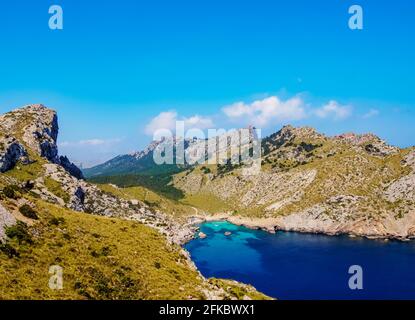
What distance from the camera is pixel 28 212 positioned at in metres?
75.1

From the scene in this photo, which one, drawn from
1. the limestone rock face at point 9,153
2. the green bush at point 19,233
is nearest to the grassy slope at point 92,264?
the green bush at point 19,233

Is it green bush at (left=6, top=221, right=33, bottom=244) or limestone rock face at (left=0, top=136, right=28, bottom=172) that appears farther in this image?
limestone rock face at (left=0, top=136, right=28, bottom=172)

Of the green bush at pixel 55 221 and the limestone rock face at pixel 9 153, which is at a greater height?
the limestone rock face at pixel 9 153

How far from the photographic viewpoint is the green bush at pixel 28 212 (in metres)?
74.8

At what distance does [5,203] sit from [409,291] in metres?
145

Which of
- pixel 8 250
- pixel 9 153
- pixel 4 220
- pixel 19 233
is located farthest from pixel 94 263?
pixel 9 153

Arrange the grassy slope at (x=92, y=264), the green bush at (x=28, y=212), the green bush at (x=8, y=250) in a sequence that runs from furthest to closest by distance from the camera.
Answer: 1. the green bush at (x=28, y=212)
2. the green bush at (x=8, y=250)
3. the grassy slope at (x=92, y=264)

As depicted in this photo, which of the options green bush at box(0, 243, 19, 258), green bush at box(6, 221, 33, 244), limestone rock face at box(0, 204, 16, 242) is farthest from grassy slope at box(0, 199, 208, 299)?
limestone rock face at box(0, 204, 16, 242)

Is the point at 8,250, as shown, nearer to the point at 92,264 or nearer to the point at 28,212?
the point at 92,264

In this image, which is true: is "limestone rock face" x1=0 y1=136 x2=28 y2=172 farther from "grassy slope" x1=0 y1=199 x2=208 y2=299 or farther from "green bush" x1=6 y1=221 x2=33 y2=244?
"green bush" x1=6 y1=221 x2=33 y2=244

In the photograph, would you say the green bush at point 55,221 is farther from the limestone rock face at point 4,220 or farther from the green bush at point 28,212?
the limestone rock face at point 4,220

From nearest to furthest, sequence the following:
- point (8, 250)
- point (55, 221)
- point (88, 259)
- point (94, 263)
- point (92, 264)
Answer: point (8, 250)
point (92, 264)
point (94, 263)
point (88, 259)
point (55, 221)

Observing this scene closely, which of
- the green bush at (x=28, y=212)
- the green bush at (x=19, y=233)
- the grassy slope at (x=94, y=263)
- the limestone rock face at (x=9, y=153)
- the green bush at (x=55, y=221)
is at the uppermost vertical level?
the limestone rock face at (x=9, y=153)

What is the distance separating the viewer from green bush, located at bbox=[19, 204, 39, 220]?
74812 millimetres
